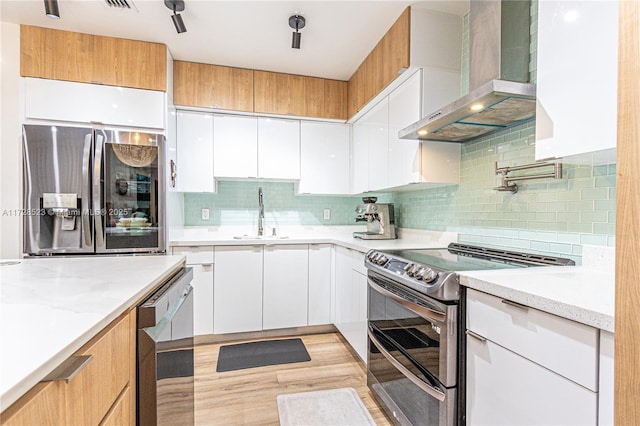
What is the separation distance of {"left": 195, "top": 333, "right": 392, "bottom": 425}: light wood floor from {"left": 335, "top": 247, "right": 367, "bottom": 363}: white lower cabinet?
193 mm

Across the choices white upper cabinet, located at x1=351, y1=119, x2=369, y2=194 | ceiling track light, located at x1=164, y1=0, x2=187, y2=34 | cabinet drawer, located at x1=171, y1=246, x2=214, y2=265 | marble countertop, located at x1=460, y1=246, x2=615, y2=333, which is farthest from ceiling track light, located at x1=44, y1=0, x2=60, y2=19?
marble countertop, located at x1=460, y1=246, x2=615, y2=333

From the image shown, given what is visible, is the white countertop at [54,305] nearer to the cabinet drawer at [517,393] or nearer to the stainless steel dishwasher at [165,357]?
the stainless steel dishwasher at [165,357]

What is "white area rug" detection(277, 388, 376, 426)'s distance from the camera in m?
1.76

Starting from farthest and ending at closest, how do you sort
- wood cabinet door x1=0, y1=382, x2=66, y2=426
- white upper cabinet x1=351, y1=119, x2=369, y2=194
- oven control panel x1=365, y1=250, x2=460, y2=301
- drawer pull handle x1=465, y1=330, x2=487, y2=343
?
Answer: white upper cabinet x1=351, y1=119, x2=369, y2=194 < oven control panel x1=365, y1=250, x2=460, y2=301 < drawer pull handle x1=465, y1=330, x2=487, y2=343 < wood cabinet door x1=0, y1=382, x2=66, y2=426

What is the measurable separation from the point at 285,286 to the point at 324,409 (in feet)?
4.03

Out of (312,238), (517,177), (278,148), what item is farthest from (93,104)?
(517,177)

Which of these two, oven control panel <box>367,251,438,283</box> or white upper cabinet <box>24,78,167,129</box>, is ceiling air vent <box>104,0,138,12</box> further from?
oven control panel <box>367,251,438,283</box>

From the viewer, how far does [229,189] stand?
11.0ft

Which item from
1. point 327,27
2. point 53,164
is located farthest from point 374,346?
point 53,164

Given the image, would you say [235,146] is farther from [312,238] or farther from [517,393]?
[517,393]

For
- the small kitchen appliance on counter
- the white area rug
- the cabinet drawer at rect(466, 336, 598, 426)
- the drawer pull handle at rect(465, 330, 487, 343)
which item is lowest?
the white area rug

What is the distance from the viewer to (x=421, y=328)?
1470 mm

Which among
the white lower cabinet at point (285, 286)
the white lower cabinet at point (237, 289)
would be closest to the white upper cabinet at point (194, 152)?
the white lower cabinet at point (237, 289)

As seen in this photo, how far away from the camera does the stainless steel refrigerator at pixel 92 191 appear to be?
234 centimetres
